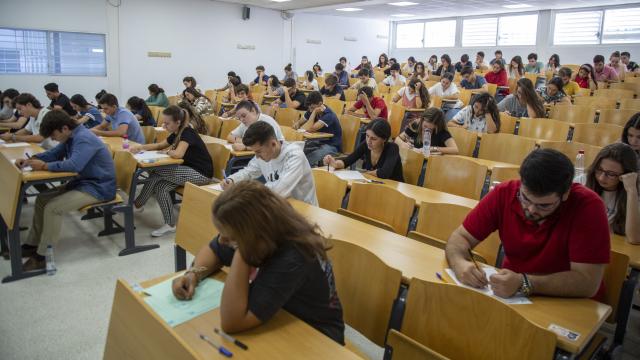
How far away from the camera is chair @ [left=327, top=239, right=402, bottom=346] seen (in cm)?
183

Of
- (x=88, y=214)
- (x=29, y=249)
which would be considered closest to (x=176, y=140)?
(x=88, y=214)

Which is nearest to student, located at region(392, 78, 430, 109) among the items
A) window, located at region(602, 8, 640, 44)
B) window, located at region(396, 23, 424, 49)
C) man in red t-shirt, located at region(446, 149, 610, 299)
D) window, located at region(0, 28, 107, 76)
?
man in red t-shirt, located at region(446, 149, 610, 299)

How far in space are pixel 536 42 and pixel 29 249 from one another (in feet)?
50.2

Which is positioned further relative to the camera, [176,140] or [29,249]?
[176,140]

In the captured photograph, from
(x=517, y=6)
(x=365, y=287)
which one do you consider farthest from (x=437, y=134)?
(x=517, y=6)

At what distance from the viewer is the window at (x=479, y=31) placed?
15.8 meters

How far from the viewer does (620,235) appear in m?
2.52

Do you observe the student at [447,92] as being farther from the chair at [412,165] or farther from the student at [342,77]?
the chair at [412,165]

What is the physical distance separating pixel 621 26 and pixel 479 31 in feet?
14.6

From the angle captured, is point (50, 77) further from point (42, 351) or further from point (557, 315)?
point (557, 315)

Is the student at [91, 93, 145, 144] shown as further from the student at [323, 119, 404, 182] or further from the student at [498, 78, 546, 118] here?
the student at [498, 78, 546, 118]

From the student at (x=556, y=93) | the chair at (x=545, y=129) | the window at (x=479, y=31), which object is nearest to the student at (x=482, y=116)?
the chair at (x=545, y=129)

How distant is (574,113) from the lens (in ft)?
20.5

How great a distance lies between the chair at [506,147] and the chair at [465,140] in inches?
3.8
